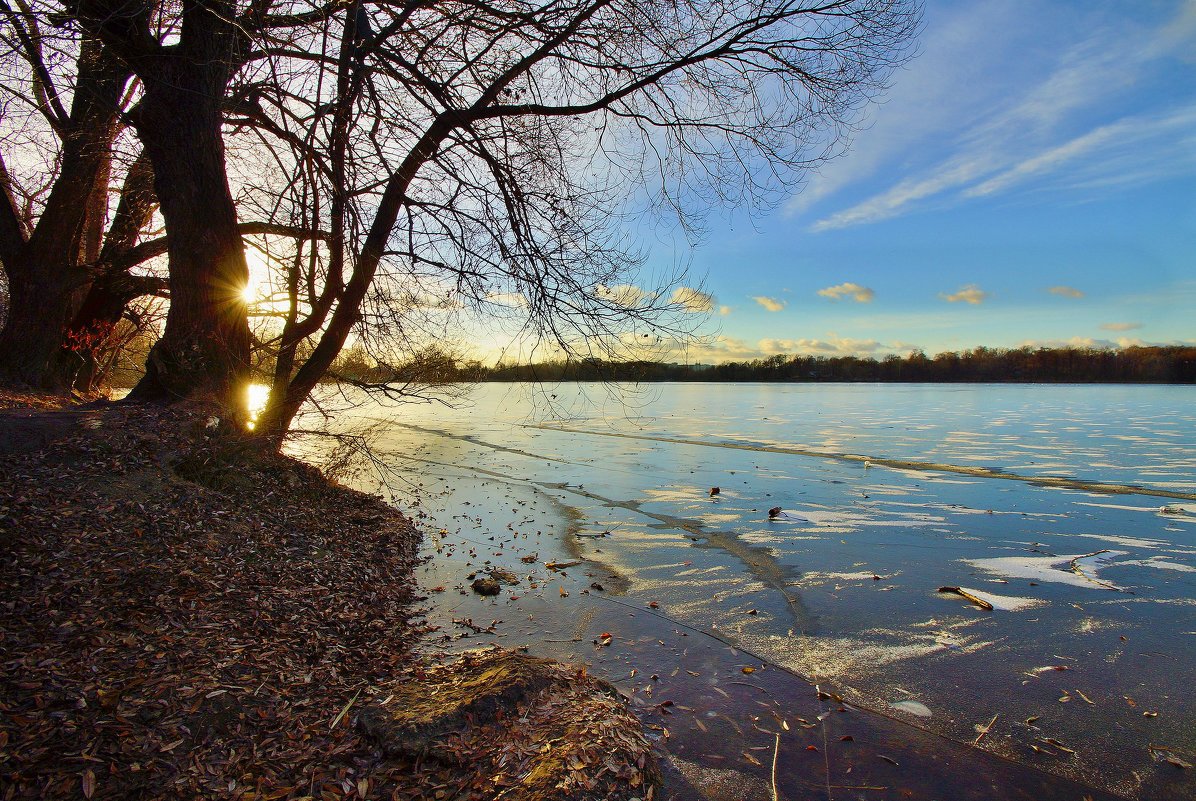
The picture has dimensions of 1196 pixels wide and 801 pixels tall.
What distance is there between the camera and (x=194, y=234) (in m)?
6.85

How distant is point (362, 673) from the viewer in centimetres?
421

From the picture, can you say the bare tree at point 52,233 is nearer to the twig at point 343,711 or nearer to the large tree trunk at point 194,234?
the large tree trunk at point 194,234

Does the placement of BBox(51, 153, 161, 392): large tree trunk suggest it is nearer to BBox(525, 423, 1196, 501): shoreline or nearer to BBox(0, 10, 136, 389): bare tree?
BBox(0, 10, 136, 389): bare tree

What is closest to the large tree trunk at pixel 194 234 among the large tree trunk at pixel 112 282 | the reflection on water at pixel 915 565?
the reflection on water at pixel 915 565

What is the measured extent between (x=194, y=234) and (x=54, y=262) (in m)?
4.67

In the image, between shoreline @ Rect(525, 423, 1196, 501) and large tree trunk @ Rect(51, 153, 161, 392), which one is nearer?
large tree trunk @ Rect(51, 153, 161, 392)

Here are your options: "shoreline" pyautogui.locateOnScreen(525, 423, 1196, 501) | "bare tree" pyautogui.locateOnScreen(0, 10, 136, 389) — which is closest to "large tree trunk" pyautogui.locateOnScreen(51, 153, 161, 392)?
"bare tree" pyautogui.locateOnScreen(0, 10, 136, 389)

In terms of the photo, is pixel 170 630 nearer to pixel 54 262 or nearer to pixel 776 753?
pixel 776 753

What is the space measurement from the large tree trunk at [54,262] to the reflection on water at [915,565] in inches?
232

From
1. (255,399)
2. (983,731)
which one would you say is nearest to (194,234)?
(255,399)

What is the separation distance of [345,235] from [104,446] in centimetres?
298

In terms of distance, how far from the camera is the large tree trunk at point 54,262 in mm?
9039

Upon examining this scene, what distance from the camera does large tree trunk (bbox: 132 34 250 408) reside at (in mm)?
6609

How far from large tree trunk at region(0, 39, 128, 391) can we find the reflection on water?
5.90 m
